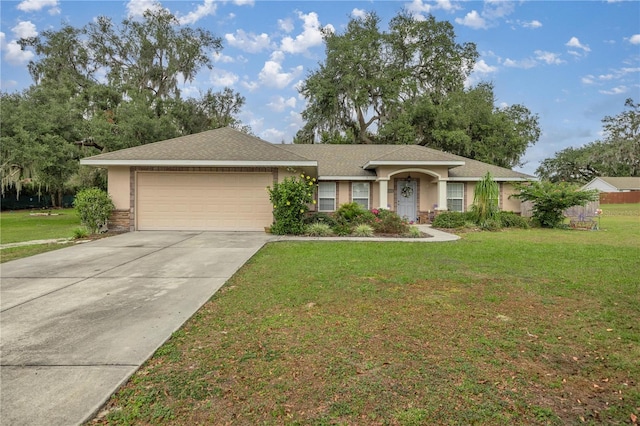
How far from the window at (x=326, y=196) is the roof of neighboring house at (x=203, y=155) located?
12.7 feet

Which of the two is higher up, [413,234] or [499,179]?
Answer: [499,179]

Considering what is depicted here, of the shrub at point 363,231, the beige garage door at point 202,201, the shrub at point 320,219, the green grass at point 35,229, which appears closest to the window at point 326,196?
the shrub at point 320,219

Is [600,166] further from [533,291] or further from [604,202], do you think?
[533,291]

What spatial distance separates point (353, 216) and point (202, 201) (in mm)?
5627

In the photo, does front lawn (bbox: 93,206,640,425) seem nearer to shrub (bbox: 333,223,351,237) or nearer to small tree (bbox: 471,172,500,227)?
shrub (bbox: 333,223,351,237)

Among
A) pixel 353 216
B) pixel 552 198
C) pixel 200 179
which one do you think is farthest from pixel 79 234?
pixel 552 198

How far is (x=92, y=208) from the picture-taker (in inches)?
445

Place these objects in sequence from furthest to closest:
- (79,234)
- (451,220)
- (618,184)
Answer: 1. (618,184)
2. (451,220)
3. (79,234)

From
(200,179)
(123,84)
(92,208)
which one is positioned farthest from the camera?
(123,84)

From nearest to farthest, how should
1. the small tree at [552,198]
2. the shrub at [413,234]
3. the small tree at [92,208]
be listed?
1. the small tree at [92,208]
2. the shrub at [413,234]
3. the small tree at [552,198]

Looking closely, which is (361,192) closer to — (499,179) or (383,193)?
(383,193)

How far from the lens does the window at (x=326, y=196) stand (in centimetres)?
1630

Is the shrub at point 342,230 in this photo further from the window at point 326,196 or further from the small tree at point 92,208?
the small tree at point 92,208

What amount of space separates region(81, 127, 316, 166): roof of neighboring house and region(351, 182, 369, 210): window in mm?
4739
